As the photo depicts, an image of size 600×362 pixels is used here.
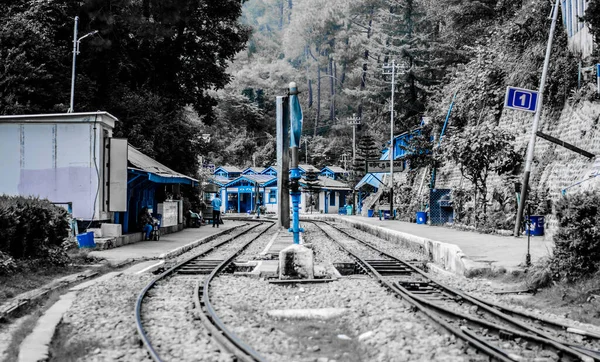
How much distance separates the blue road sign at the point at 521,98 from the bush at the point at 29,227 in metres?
11.3

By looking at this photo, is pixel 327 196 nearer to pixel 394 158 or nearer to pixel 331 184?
pixel 331 184

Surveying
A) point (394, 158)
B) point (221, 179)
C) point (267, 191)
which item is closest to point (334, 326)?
point (394, 158)

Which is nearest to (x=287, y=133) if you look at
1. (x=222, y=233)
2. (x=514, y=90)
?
(x=222, y=233)

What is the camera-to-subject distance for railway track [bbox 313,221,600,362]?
5.40m

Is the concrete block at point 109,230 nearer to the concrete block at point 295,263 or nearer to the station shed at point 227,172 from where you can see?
the concrete block at point 295,263

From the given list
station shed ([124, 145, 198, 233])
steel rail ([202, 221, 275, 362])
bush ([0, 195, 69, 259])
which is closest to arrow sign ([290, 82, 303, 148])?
steel rail ([202, 221, 275, 362])

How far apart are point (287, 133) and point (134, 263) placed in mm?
9349

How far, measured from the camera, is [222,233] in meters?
25.2

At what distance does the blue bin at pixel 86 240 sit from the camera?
1524 cm

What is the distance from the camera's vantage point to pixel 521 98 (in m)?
→ 15.5

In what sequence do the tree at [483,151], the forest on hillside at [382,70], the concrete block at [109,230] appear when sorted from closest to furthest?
the concrete block at [109,230], the tree at [483,151], the forest on hillside at [382,70]

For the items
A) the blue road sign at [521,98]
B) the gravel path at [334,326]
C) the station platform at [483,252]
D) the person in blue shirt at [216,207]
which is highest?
the blue road sign at [521,98]

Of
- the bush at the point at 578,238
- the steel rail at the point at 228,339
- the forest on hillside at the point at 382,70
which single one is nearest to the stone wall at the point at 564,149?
the forest on hillside at the point at 382,70

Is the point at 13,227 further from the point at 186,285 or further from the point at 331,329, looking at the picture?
the point at 331,329
